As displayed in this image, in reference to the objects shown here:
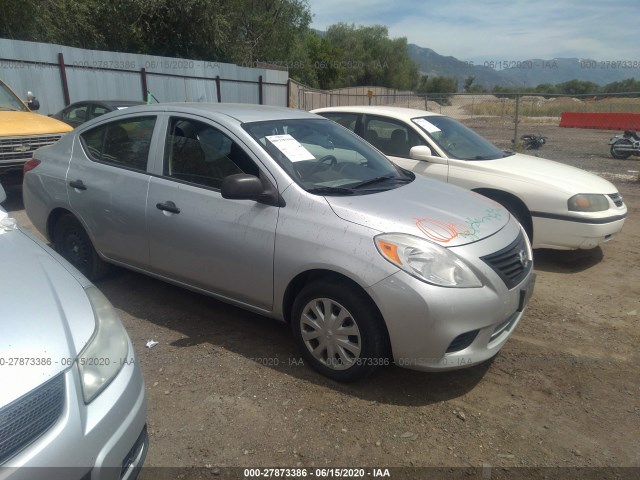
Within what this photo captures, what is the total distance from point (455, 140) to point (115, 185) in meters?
3.91

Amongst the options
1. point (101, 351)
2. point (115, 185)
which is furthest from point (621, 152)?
point (101, 351)

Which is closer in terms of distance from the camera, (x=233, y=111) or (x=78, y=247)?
(x=233, y=111)

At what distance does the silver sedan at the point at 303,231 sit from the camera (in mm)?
2766

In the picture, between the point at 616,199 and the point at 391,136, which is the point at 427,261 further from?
the point at 616,199

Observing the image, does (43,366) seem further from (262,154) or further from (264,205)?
(262,154)

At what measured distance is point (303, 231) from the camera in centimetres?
301

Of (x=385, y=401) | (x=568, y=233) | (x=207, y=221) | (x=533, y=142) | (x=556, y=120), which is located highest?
(x=207, y=221)

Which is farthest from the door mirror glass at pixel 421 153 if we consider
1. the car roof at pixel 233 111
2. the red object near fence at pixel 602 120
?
the red object near fence at pixel 602 120

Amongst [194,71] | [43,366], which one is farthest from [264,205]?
[194,71]

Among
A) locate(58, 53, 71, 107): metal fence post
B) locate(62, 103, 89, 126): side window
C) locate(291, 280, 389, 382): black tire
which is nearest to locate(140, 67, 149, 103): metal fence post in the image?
locate(58, 53, 71, 107): metal fence post

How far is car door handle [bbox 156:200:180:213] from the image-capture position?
3552mm

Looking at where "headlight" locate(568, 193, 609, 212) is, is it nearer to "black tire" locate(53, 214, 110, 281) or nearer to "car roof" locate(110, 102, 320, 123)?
"car roof" locate(110, 102, 320, 123)

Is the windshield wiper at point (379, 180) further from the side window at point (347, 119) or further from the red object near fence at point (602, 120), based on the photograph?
the red object near fence at point (602, 120)

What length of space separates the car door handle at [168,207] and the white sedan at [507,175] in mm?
2955
